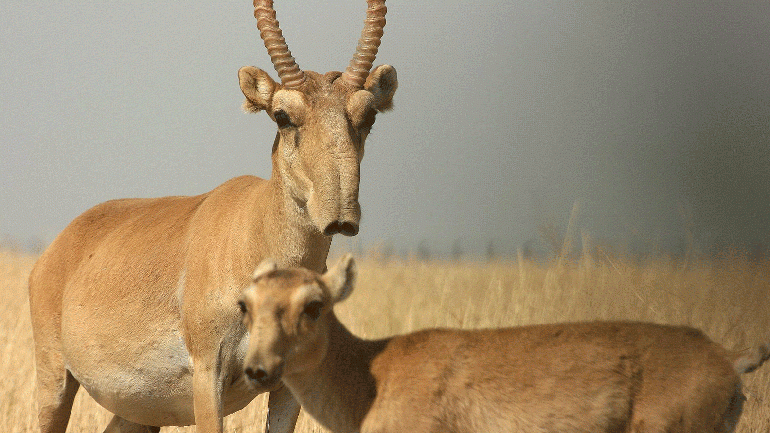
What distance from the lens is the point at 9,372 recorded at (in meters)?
12.6

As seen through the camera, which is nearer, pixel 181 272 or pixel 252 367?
pixel 252 367

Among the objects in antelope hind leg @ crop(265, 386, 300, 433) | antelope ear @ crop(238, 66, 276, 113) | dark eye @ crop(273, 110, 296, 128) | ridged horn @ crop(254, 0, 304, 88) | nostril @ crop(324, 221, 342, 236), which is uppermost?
ridged horn @ crop(254, 0, 304, 88)

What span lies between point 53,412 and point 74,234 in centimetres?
179

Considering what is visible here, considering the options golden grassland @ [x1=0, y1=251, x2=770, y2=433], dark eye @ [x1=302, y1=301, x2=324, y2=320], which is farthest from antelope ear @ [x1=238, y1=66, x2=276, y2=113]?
golden grassland @ [x1=0, y1=251, x2=770, y2=433]

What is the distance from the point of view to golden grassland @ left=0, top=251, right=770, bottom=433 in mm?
10836

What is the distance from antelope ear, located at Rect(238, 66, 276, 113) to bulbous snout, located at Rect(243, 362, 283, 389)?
2.35m

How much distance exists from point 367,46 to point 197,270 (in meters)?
2.17

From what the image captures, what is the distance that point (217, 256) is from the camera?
7008mm

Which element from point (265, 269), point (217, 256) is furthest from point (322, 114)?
point (217, 256)

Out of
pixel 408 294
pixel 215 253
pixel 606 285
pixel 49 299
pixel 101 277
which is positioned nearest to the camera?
pixel 215 253

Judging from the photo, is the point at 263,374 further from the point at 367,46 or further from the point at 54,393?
the point at 54,393

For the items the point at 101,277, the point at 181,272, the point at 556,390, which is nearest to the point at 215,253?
the point at 181,272

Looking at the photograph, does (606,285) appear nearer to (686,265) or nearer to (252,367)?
(686,265)

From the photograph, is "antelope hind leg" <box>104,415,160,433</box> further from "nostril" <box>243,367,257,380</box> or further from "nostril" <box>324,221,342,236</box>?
"nostril" <box>243,367,257,380</box>
